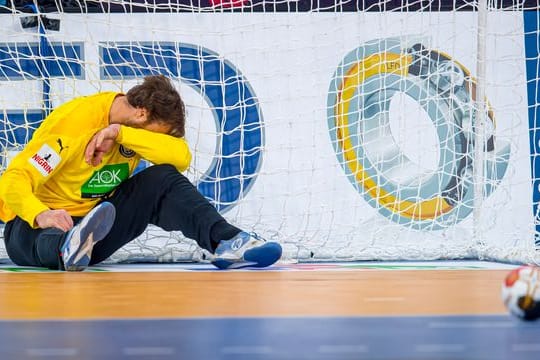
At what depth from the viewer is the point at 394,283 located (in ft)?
6.72

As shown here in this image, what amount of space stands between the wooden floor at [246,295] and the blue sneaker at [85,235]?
0.30ft

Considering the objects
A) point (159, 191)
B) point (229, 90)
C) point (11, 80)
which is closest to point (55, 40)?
point (11, 80)

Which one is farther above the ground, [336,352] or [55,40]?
[55,40]

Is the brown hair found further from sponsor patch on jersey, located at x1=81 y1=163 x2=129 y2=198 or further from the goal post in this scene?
the goal post

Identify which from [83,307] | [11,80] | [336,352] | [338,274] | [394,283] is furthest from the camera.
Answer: [11,80]

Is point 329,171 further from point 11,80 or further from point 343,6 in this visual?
point 11,80

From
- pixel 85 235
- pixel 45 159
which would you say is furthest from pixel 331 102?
pixel 85 235

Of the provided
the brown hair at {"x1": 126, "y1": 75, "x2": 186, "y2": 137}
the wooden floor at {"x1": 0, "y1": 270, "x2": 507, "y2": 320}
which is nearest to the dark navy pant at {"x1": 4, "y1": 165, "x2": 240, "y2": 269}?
the brown hair at {"x1": 126, "y1": 75, "x2": 186, "y2": 137}

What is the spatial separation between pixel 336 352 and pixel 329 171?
268 centimetres

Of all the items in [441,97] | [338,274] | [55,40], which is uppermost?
[55,40]

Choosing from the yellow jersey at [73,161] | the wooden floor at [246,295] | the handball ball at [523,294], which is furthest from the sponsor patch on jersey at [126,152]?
the handball ball at [523,294]

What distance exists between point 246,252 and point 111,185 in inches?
21.0

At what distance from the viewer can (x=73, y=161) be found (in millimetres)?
2855

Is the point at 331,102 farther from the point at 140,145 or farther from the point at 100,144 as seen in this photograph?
the point at 100,144
